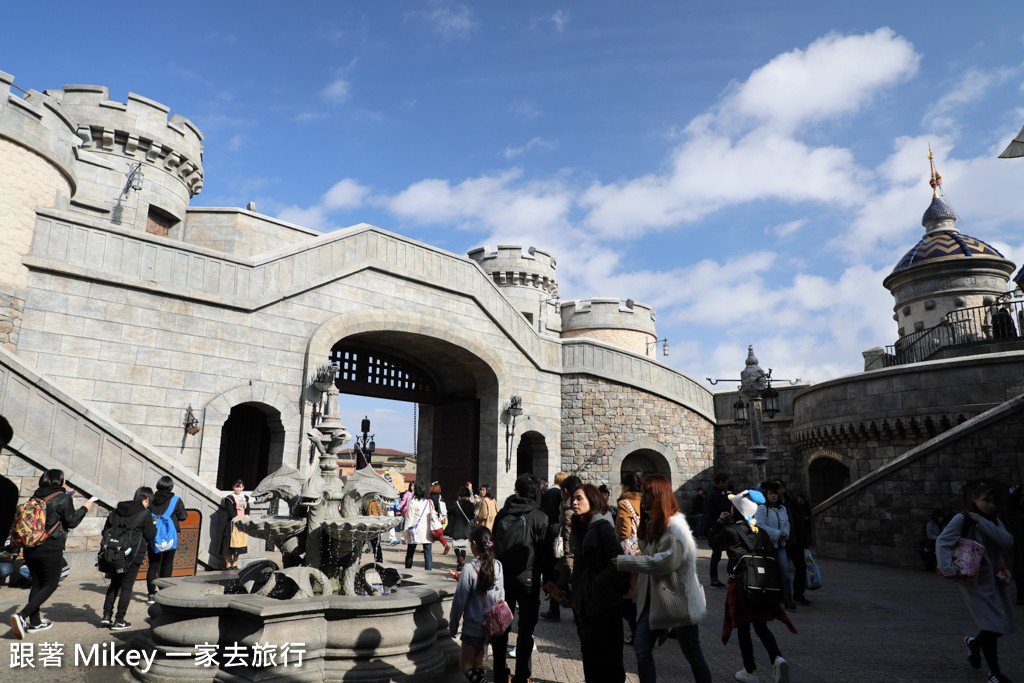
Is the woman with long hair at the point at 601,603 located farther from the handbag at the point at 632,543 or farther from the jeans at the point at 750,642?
the jeans at the point at 750,642

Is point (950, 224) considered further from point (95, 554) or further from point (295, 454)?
point (95, 554)

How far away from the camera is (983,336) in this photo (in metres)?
18.4

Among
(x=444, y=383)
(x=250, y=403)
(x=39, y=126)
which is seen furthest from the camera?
(x=444, y=383)

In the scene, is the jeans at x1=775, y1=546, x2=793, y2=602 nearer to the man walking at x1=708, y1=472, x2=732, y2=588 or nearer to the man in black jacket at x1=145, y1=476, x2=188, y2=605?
the man walking at x1=708, y1=472, x2=732, y2=588

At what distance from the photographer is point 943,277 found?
24.8m

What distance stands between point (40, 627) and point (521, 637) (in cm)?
461

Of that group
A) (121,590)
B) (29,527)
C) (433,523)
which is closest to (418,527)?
(433,523)

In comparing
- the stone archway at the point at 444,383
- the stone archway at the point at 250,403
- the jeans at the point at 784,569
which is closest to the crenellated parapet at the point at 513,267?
the stone archway at the point at 444,383

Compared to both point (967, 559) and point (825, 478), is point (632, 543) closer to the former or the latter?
point (967, 559)

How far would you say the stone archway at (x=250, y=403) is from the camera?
11.6 metres

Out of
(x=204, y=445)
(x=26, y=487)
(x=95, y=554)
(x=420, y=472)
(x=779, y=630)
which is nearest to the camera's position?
(x=779, y=630)

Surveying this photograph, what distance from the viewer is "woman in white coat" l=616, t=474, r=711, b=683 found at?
3836 mm

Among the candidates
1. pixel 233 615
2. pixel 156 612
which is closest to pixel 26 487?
pixel 156 612

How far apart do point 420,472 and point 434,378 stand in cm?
329
